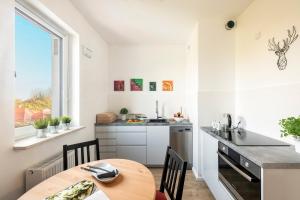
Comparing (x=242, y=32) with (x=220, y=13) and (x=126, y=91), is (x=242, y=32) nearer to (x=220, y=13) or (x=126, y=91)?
(x=220, y=13)

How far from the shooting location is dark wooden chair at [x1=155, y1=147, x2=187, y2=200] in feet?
4.35

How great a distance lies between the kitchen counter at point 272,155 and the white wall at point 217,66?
129cm

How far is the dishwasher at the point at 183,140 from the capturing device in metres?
3.68

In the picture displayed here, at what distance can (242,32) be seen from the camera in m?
2.91

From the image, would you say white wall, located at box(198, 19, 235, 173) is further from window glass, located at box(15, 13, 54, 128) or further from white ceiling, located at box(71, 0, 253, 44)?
window glass, located at box(15, 13, 54, 128)

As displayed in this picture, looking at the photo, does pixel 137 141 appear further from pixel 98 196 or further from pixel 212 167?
pixel 98 196

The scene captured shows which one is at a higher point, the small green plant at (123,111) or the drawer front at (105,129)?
the small green plant at (123,111)

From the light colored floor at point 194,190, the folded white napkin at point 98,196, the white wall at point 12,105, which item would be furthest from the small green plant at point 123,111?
the folded white napkin at point 98,196

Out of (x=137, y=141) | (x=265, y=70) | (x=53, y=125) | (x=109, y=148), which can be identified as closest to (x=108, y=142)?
(x=109, y=148)

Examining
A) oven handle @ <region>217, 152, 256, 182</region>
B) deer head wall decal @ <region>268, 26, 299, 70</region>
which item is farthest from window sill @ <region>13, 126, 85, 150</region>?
deer head wall decal @ <region>268, 26, 299, 70</region>

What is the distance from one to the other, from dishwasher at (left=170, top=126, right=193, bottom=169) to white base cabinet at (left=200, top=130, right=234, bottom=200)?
595 mm

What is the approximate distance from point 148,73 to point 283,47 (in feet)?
9.23

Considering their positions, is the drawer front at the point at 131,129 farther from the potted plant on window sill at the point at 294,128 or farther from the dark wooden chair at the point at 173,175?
the potted plant on window sill at the point at 294,128

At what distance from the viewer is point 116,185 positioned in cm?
134
